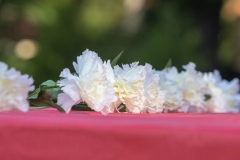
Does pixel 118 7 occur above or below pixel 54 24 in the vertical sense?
above

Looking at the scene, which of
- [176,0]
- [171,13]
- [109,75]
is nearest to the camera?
[109,75]

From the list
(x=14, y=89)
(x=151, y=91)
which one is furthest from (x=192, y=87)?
(x=14, y=89)

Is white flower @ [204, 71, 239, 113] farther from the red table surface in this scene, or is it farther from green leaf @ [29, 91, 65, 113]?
the red table surface

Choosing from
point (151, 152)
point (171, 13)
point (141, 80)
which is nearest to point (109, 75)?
point (141, 80)

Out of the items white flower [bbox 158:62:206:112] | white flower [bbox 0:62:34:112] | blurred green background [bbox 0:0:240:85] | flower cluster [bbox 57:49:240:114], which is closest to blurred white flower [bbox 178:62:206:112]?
white flower [bbox 158:62:206:112]

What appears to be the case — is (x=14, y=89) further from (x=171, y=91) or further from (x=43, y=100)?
(x=171, y=91)

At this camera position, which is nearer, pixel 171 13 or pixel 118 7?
pixel 171 13

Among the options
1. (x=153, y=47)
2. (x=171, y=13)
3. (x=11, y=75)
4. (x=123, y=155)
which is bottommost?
(x=123, y=155)

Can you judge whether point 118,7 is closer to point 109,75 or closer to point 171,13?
point 171,13
